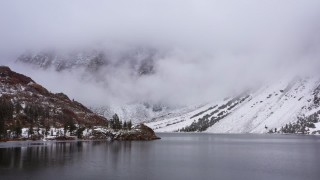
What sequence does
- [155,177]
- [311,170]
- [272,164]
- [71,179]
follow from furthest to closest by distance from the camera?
[272,164]
[311,170]
[155,177]
[71,179]

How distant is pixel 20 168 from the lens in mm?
97500

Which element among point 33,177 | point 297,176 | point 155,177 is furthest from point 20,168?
point 297,176

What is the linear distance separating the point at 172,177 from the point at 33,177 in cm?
3061

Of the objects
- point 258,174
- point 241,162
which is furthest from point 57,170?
point 241,162

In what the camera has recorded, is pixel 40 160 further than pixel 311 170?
Yes

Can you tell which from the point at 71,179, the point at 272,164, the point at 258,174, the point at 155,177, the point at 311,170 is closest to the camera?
the point at 71,179

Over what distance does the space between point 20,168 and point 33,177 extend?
52.8 feet

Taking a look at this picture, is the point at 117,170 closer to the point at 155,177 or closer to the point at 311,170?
the point at 155,177

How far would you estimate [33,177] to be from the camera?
8350 centimetres

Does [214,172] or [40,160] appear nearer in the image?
[214,172]

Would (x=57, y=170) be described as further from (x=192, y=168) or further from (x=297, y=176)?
(x=297, y=176)

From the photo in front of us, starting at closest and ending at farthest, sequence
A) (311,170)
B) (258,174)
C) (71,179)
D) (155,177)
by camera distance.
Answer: (71,179) → (155,177) → (258,174) → (311,170)

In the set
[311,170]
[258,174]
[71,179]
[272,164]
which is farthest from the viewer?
[272,164]

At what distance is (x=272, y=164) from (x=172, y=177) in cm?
4167
